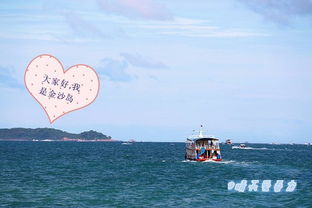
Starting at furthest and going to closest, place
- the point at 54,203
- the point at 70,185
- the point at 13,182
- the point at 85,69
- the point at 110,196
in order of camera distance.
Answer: the point at 13,182 < the point at 70,185 < the point at 110,196 < the point at 54,203 < the point at 85,69

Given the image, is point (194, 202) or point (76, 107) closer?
point (76, 107)

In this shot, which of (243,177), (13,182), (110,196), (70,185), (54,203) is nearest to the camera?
(54,203)

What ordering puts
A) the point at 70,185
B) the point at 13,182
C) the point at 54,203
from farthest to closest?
the point at 13,182 → the point at 70,185 → the point at 54,203

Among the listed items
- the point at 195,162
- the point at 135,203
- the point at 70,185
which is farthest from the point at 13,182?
the point at 195,162

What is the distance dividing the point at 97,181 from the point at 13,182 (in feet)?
26.5

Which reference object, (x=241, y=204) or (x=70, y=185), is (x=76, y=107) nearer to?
(x=241, y=204)

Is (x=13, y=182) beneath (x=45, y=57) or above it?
beneath

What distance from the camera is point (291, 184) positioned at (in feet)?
165

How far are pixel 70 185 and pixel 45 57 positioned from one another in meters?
18.6

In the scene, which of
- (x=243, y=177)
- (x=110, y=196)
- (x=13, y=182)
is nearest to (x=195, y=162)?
(x=243, y=177)

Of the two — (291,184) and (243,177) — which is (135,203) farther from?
(243,177)

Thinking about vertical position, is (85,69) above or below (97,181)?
above

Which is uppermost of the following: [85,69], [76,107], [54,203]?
[85,69]

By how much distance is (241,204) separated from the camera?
120ft
